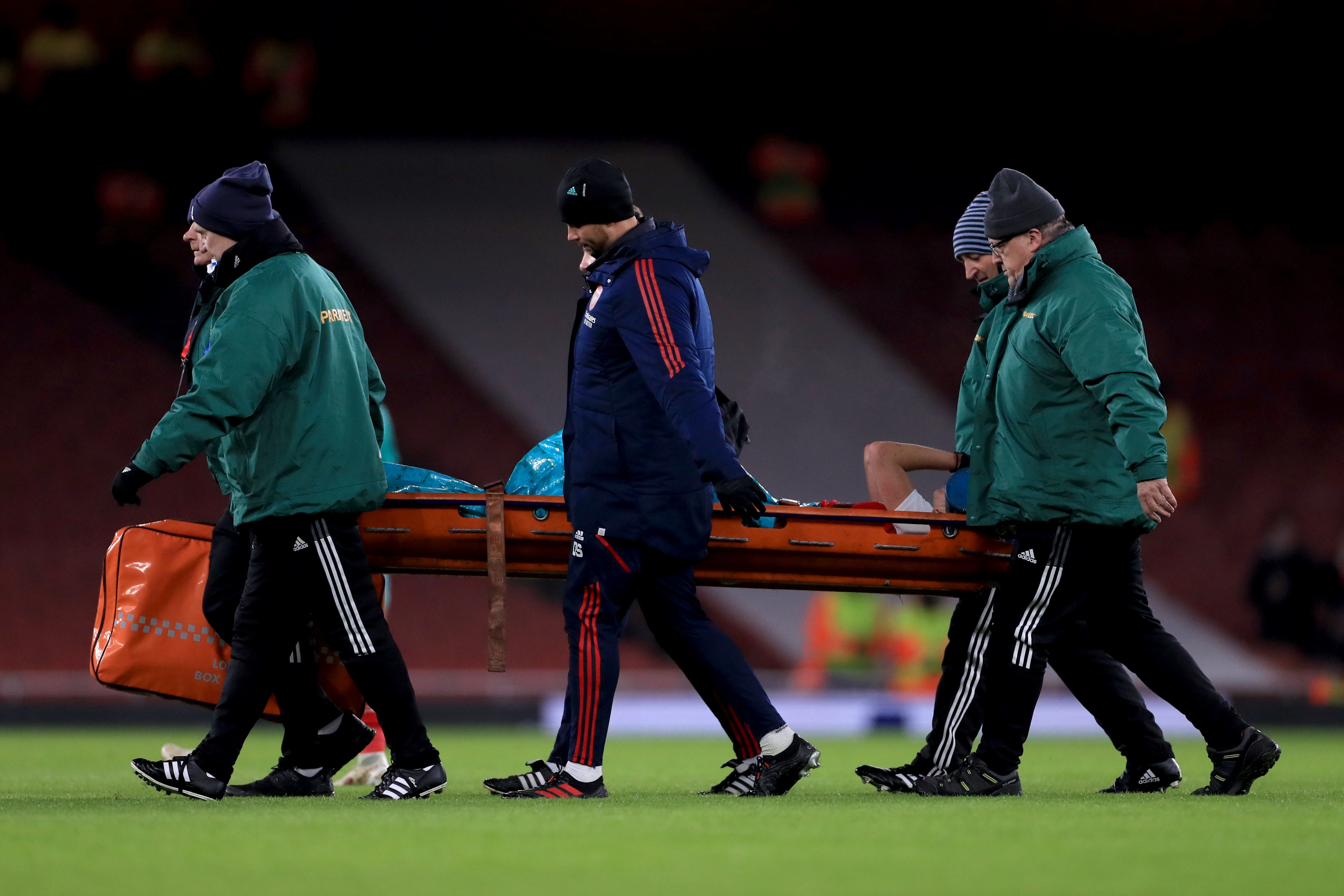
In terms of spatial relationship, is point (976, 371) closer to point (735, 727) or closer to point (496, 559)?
point (735, 727)

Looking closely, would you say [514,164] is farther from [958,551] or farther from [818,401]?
[958,551]

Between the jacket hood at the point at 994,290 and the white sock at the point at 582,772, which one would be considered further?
the jacket hood at the point at 994,290

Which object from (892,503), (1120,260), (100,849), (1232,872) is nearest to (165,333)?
(1120,260)

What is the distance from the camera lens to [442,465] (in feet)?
46.7

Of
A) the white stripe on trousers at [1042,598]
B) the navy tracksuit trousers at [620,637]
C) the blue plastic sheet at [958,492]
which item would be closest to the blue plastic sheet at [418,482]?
the navy tracksuit trousers at [620,637]

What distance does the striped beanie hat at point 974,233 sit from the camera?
5.18 m

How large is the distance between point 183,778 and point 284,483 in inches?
30.8

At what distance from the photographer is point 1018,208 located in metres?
4.73

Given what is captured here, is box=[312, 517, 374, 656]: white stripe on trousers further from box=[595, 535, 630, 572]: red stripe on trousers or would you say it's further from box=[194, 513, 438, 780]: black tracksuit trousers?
box=[595, 535, 630, 572]: red stripe on trousers

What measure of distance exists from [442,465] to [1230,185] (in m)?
7.09

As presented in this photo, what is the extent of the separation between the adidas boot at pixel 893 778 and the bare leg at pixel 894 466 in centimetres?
75

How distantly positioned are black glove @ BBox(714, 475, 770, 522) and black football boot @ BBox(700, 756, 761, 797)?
2.63ft

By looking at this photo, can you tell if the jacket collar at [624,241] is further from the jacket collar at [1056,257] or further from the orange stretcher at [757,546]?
the jacket collar at [1056,257]

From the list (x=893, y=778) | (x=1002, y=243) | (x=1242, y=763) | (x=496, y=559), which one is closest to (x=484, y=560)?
(x=496, y=559)
